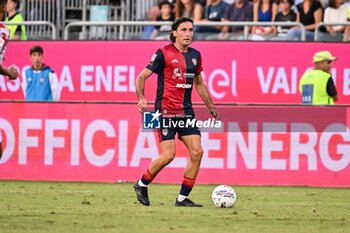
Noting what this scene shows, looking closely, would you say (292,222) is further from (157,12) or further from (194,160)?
(157,12)

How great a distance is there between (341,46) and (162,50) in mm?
9659

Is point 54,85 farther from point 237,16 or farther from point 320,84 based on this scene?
point 320,84

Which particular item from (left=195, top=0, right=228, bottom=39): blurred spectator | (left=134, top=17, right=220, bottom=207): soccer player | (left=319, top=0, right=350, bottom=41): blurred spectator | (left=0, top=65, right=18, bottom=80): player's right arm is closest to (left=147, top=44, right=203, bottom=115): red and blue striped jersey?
(left=134, top=17, right=220, bottom=207): soccer player

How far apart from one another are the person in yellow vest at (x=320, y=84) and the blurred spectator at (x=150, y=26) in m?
4.57

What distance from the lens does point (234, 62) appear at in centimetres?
2352

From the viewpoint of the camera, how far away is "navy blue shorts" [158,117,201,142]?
46.2 ft

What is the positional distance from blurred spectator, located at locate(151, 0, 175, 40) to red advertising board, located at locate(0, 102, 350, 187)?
15.5 ft

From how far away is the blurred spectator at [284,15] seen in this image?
23438mm

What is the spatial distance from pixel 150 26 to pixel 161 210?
10.9 metres

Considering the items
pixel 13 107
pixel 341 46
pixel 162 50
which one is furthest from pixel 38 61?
pixel 162 50

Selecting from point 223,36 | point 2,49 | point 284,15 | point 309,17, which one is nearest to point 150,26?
point 223,36

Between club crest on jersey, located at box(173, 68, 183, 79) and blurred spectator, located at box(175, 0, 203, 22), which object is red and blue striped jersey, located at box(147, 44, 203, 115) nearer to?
club crest on jersey, located at box(173, 68, 183, 79)

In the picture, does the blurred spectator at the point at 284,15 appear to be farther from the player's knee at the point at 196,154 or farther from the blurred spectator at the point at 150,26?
the player's knee at the point at 196,154

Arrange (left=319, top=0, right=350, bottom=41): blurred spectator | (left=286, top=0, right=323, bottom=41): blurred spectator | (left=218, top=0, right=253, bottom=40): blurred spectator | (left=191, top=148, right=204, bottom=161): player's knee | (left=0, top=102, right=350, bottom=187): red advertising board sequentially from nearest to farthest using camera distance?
(left=191, top=148, right=204, bottom=161): player's knee
(left=0, top=102, right=350, bottom=187): red advertising board
(left=319, top=0, right=350, bottom=41): blurred spectator
(left=286, top=0, right=323, bottom=41): blurred spectator
(left=218, top=0, right=253, bottom=40): blurred spectator
